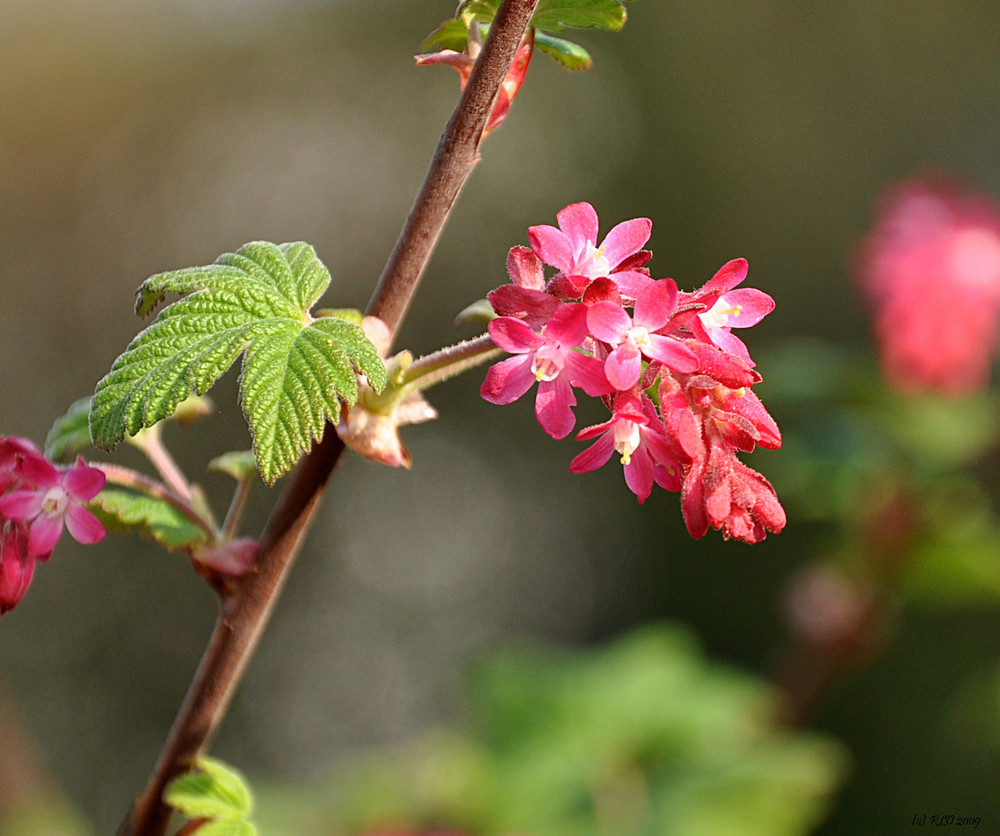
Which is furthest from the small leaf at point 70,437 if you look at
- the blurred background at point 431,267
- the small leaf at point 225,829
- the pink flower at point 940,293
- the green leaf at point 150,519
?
the blurred background at point 431,267

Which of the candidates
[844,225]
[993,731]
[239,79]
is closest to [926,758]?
[993,731]

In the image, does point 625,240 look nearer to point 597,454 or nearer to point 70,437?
point 597,454

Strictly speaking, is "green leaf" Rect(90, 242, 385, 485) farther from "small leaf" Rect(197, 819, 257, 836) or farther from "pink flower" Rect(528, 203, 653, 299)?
"small leaf" Rect(197, 819, 257, 836)

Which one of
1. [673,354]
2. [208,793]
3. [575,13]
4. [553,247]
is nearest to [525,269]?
[553,247]

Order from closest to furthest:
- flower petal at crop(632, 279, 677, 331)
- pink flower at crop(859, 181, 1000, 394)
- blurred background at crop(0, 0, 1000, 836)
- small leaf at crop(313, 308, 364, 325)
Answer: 1. flower petal at crop(632, 279, 677, 331)
2. small leaf at crop(313, 308, 364, 325)
3. pink flower at crop(859, 181, 1000, 394)
4. blurred background at crop(0, 0, 1000, 836)

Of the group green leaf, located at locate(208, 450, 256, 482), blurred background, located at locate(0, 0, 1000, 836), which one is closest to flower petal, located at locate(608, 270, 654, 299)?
green leaf, located at locate(208, 450, 256, 482)

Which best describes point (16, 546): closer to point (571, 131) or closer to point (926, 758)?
point (926, 758)
